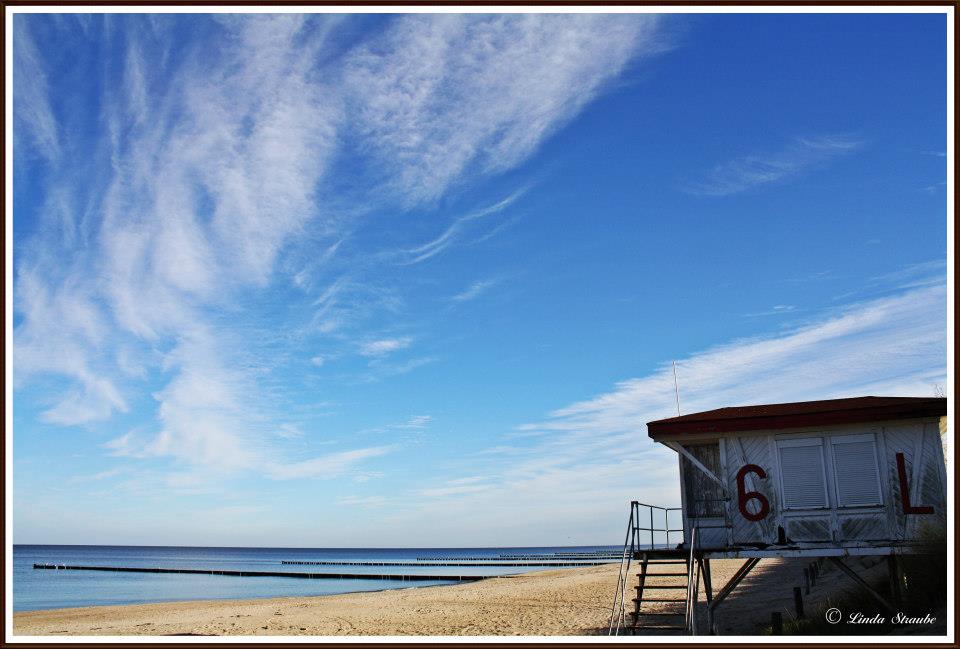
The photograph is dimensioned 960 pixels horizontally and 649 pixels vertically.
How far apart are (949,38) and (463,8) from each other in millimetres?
7023

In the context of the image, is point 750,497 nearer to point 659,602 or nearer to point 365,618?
point 659,602

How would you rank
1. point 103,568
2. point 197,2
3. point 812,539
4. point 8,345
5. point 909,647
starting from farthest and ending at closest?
point 103,568 < point 812,539 < point 197,2 < point 8,345 < point 909,647

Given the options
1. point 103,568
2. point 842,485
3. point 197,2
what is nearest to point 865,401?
point 842,485

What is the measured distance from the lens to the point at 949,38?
10.2 metres

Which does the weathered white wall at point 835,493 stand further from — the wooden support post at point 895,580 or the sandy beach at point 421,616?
the sandy beach at point 421,616

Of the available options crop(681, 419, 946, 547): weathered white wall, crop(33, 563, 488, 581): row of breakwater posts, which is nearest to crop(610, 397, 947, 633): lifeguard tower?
crop(681, 419, 946, 547): weathered white wall

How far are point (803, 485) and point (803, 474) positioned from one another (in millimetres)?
263

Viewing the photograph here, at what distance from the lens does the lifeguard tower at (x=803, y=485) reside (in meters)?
16.8

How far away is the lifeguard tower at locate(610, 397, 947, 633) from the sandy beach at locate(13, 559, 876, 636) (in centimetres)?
386

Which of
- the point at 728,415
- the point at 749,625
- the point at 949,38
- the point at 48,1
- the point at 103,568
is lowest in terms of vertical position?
the point at 103,568

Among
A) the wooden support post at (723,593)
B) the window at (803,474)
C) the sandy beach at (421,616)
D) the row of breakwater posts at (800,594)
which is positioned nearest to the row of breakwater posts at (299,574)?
the sandy beach at (421,616)

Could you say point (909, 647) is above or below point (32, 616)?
above

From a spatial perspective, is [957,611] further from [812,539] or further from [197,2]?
[197,2]

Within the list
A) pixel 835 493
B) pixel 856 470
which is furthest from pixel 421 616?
pixel 856 470
